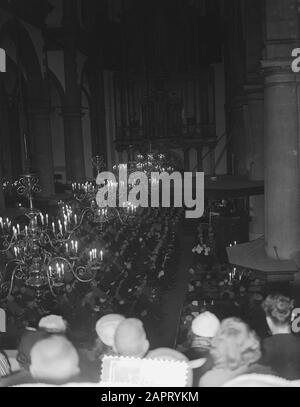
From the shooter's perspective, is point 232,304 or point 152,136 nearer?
point 232,304

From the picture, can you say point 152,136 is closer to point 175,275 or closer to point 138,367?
point 175,275

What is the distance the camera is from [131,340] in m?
3.60

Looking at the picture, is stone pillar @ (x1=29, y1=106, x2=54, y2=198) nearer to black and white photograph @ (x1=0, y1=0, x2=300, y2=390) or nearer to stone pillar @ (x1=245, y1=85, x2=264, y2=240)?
black and white photograph @ (x1=0, y1=0, x2=300, y2=390)

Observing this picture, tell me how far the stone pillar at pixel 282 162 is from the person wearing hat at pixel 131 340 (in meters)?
7.77

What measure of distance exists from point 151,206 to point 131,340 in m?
17.0

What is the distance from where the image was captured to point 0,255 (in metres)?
12.9

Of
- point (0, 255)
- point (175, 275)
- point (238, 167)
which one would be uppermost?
point (238, 167)

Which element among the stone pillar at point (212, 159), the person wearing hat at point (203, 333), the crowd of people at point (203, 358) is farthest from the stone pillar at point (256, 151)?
the stone pillar at point (212, 159)

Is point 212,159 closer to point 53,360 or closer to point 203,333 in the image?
point 203,333

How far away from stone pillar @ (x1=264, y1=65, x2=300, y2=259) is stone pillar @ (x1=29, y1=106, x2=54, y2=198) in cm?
1161

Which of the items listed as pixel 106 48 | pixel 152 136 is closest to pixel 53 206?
pixel 152 136

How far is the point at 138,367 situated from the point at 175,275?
36.4 feet

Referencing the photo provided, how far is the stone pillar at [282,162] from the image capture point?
34.4 ft

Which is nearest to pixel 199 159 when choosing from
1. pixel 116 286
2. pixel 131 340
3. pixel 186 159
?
pixel 186 159
